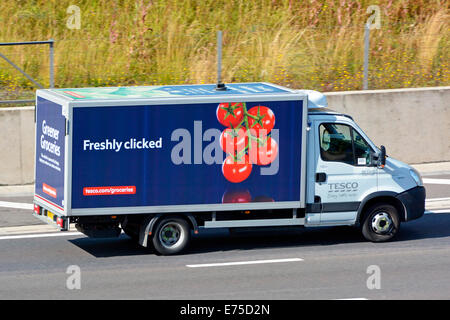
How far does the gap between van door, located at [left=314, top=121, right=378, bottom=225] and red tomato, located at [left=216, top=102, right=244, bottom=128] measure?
1188mm

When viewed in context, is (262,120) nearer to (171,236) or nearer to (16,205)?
(171,236)

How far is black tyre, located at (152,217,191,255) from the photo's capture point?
480 inches

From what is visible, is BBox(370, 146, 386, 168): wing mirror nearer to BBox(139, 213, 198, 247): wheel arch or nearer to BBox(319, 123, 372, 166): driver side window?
BBox(319, 123, 372, 166): driver side window

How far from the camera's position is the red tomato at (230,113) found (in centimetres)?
1192

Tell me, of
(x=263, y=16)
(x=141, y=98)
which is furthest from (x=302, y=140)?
(x=263, y=16)

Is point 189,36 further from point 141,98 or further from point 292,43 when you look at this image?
point 141,98

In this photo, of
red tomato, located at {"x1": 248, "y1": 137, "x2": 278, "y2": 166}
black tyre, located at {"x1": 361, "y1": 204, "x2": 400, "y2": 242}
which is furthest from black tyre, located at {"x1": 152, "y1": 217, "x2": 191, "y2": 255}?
black tyre, located at {"x1": 361, "y1": 204, "x2": 400, "y2": 242}

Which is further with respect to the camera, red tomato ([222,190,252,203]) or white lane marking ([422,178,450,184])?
white lane marking ([422,178,450,184])

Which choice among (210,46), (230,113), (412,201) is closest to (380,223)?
(412,201)

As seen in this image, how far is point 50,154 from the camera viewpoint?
1212cm

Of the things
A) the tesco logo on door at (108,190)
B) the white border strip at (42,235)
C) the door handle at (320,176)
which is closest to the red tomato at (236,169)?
the door handle at (320,176)

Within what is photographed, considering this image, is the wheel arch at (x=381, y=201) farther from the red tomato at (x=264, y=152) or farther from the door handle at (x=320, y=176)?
the red tomato at (x=264, y=152)

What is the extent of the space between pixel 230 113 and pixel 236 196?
117 centimetres

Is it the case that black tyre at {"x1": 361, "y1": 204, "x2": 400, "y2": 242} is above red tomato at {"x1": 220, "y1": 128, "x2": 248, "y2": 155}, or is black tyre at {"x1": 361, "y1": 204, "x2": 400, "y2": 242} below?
below
